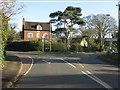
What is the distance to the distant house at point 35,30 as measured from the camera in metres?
116

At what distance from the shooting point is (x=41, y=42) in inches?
3327

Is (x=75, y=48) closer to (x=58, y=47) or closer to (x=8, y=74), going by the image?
(x=58, y=47)

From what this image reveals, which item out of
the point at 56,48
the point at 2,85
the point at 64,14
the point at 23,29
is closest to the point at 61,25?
the point at 64,14

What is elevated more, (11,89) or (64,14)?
(64,14)

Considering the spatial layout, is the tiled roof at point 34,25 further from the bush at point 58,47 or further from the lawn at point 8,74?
the lawn at point 8,74

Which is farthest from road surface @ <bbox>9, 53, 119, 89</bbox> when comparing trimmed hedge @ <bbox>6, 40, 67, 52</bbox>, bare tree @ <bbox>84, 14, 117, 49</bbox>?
bare tree @ <bbox>84, 14, 117, 49</bbox>

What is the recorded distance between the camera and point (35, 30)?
11606 centimetres

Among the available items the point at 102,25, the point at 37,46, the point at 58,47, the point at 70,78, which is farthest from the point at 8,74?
the point at 102,25

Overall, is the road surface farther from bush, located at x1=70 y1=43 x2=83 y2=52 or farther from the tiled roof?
the tiled roof

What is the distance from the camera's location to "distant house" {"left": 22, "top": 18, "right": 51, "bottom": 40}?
115625mm

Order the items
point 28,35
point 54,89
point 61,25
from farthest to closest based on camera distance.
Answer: point 28,35
point 61,25
point 54,89

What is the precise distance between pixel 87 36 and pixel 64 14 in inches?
699

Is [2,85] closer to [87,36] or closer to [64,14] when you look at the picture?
[64,14]

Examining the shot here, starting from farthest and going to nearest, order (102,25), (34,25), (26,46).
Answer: (34,25)
(102,25)
(26,46)
